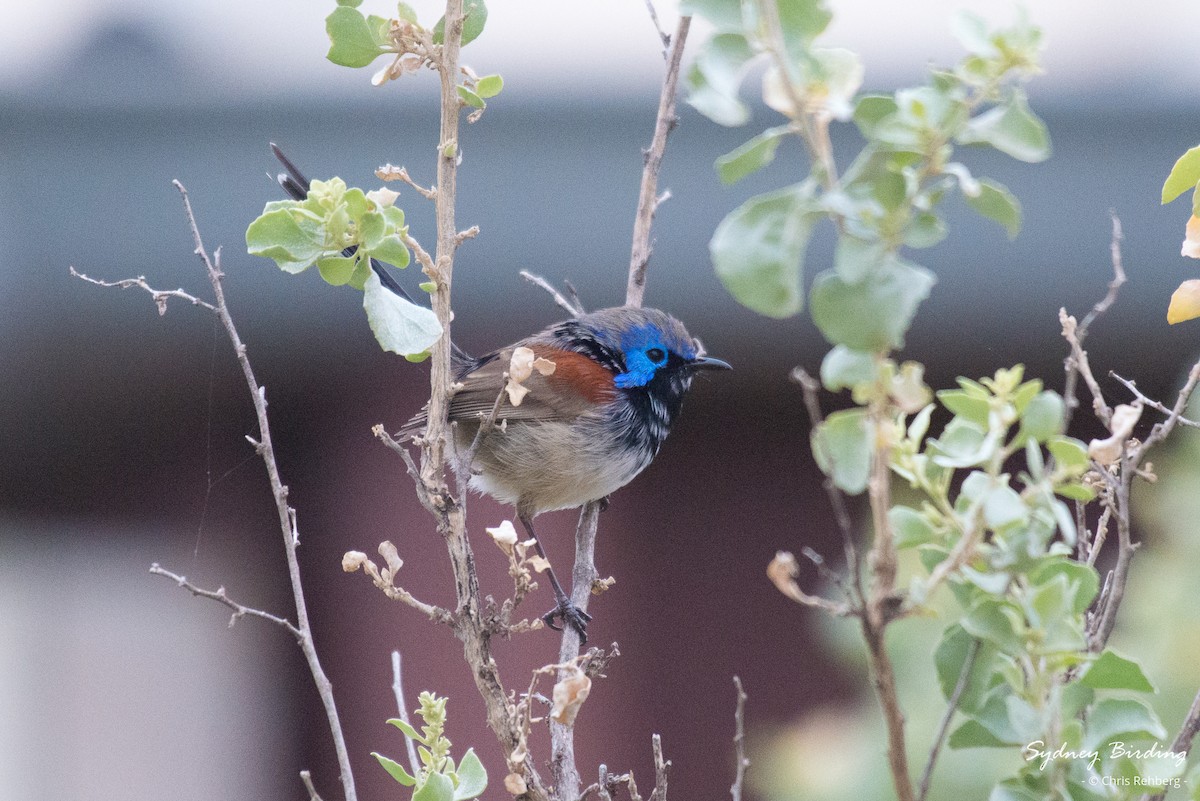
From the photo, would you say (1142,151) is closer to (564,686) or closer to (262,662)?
(262,662)

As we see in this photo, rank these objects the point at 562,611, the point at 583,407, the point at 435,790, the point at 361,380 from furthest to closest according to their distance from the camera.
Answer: the point at 361,380
the point at 583,407
the point at 562,611
the point at 435,790

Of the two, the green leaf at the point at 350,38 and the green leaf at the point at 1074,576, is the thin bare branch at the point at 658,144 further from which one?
the green leaf at the point at 1074,576

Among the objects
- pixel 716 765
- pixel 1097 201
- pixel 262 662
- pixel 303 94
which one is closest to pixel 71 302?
pixel 303 94

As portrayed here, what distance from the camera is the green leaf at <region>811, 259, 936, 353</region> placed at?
0.94 m

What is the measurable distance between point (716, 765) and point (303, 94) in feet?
10.8

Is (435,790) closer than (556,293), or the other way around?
(435,790)

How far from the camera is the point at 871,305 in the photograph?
947 millimetres

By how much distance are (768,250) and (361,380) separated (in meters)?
4.81

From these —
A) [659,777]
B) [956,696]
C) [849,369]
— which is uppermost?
[849,369]

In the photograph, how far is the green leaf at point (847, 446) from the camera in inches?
39.4

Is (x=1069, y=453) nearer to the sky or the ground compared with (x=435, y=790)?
nearer to the sky

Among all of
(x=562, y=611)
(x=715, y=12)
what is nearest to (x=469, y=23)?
(x=715, y=12)

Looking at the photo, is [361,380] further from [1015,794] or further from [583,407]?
[1015,794]

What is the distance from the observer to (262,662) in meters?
5.83
